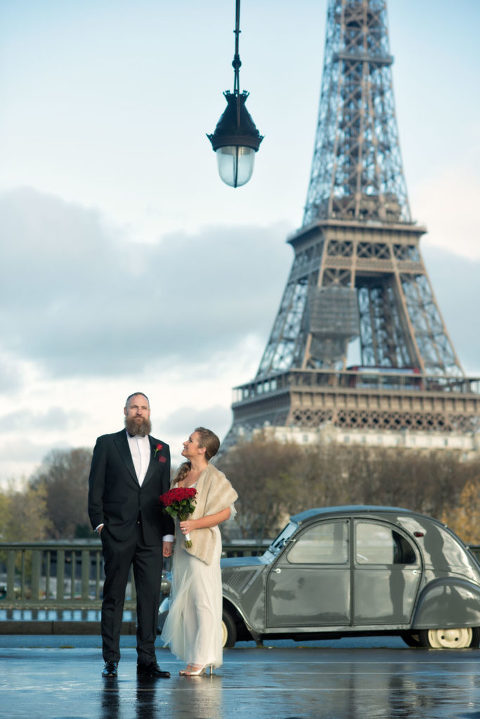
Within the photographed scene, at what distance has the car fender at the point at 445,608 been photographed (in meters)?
12.4

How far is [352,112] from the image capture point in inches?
3543

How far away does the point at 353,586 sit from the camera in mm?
12375

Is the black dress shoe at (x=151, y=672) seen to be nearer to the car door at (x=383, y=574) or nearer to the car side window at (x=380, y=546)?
the car door at (x=383, y=574)

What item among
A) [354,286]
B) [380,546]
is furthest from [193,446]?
[354,286]

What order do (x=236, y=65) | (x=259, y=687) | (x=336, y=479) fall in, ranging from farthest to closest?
(x=336, y=479)
(x=236, y=65)
(x=259, y=687)

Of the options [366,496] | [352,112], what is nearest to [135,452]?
[366,496]

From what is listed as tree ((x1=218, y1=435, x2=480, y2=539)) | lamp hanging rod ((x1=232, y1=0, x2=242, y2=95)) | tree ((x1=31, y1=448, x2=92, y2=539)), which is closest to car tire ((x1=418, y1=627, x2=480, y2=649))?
lamp hanging rod ((x1=232, y1=0, x2=242, y2=95))

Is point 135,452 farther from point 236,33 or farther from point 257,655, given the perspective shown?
point 236,33

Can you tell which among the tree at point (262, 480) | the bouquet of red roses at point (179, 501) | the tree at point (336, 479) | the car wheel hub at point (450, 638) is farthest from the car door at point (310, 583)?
the tree at point (262, 480)

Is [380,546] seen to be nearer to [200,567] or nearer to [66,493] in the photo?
[200,567]

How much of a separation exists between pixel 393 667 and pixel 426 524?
242 centimetres

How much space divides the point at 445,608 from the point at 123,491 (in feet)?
14.1

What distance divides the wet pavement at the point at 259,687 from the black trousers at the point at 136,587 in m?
0.26

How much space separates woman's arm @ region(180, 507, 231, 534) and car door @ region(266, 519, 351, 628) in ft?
9.27
